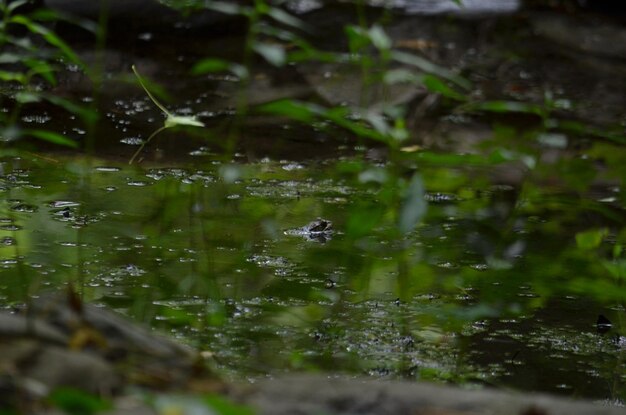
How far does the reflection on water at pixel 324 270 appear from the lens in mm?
2068

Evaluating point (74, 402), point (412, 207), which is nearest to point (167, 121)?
point (412, 207)

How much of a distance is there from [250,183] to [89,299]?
3.34ft

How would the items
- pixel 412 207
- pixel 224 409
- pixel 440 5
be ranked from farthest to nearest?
pixel 440 5 < pixel 412 207 < pixel 224 409

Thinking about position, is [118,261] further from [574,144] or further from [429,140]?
[574,144]

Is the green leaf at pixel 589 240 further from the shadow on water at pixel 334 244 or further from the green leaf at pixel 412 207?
the green leaf at pixel 412 207

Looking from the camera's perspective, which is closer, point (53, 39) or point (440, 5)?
point (53, 39)

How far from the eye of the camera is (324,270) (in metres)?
2.49

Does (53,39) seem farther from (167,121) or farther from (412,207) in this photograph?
(412,207)

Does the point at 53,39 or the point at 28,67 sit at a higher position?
the point at 53,39

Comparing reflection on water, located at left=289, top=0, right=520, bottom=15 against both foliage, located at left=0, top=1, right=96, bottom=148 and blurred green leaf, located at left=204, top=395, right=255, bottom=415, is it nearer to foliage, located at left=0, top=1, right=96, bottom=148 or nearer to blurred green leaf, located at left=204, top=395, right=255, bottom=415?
foliage, located at left=0, top=1, right=96, bottom=148

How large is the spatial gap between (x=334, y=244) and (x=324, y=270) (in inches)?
7.4

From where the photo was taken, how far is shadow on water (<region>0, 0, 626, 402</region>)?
210cm

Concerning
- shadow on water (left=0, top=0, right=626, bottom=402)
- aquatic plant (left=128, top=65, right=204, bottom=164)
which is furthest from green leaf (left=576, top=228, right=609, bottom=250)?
aquatic plant (left=128, top=65, right=204, bottom=164)

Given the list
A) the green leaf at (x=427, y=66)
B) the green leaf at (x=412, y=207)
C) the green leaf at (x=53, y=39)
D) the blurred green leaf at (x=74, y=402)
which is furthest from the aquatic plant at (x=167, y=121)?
the blurred green leaf at (x=74, y=402)
